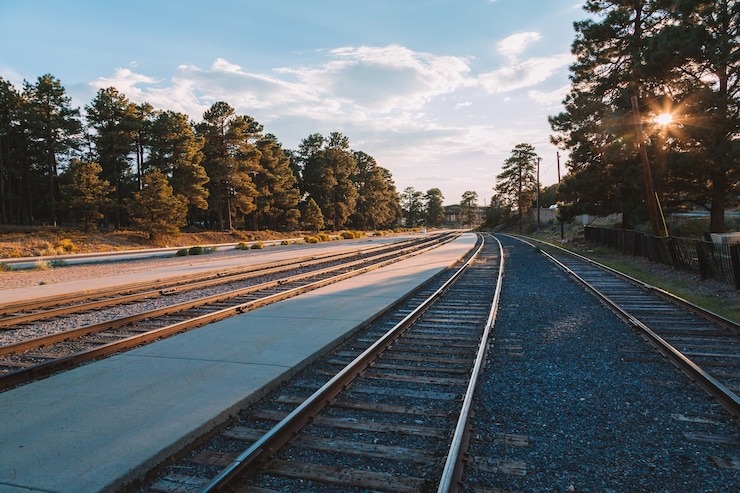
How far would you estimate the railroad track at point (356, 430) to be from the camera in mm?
3436

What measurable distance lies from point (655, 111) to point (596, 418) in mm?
24508

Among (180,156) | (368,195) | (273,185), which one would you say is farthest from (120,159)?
(368,195)

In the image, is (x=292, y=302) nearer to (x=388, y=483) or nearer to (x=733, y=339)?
(x=388, y=483)

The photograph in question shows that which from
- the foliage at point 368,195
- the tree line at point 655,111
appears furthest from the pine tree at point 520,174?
the tree line at point 655,111

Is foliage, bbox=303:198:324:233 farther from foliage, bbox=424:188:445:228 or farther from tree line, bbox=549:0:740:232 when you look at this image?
foliage, bbox=424:188:445:228

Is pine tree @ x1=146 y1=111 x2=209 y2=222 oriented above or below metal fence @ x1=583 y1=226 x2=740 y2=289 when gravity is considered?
above

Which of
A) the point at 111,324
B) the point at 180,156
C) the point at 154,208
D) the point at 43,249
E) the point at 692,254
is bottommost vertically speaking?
the point at 111,324

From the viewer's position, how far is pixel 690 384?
5.45 m

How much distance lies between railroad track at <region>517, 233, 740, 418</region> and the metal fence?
7.64 feet

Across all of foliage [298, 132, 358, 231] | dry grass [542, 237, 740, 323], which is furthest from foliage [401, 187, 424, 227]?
dry grass [542, 237, 740, 323]

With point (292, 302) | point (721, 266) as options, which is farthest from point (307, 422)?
point (721, 266)

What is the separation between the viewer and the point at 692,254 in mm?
15250

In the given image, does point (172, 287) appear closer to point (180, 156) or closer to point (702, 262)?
point (702, 262)

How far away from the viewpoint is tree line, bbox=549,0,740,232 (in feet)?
65.6
